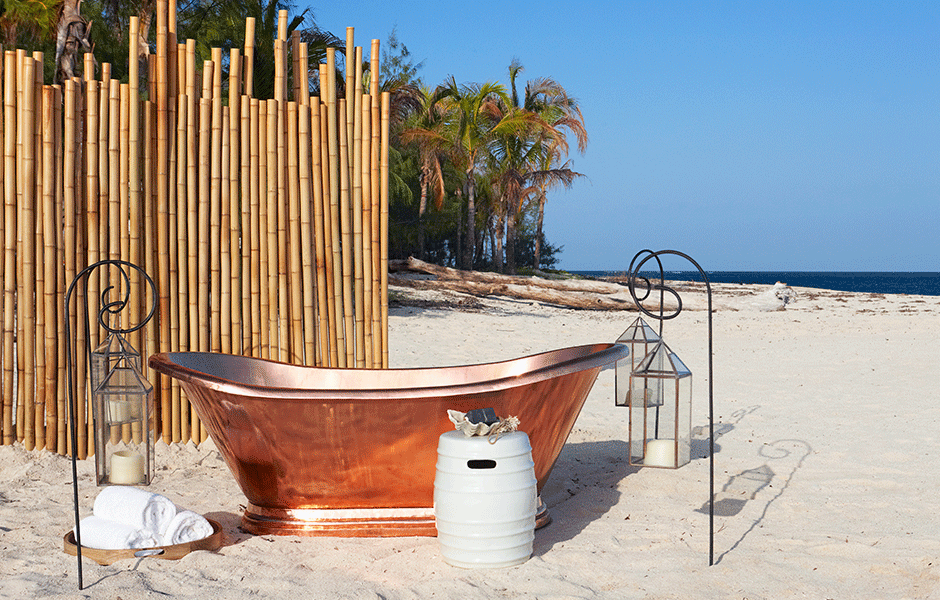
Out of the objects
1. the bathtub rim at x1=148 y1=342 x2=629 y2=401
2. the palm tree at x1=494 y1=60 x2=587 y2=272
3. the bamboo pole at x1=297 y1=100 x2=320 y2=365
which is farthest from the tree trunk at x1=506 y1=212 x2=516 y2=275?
the bathtub rim at x1=148 y1=342 x2=629 y2=401

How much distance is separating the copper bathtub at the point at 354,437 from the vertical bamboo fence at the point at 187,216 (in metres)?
0.88

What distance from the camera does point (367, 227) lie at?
4.11 meters

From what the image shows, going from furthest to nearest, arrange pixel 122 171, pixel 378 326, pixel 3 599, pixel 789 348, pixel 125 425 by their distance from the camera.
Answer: pixel 789 348, pixel 378 326, pixel 122 171, pixel 125 425, pixel 3 599

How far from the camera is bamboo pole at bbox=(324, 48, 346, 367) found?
4051 mm

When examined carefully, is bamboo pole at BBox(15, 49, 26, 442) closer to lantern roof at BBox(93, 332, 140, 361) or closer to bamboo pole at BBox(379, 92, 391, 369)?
lantern roof at BBox(93, 332, 140, 361)

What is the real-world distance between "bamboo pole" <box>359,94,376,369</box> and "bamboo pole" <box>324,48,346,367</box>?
0.13 m

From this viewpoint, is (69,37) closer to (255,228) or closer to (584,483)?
(255,228)

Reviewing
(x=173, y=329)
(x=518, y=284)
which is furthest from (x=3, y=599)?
(x=518, y=284)

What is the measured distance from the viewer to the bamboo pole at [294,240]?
157 inches

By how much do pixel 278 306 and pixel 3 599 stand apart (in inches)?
78.6

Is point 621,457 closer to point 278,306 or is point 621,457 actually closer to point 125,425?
point 278,306

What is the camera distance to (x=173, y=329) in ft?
12.8

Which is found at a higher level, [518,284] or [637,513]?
[518,284]

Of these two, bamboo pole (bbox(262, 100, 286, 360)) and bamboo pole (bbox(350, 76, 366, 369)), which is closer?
bamboo pole (bbox(262, 100, 286, 360))
